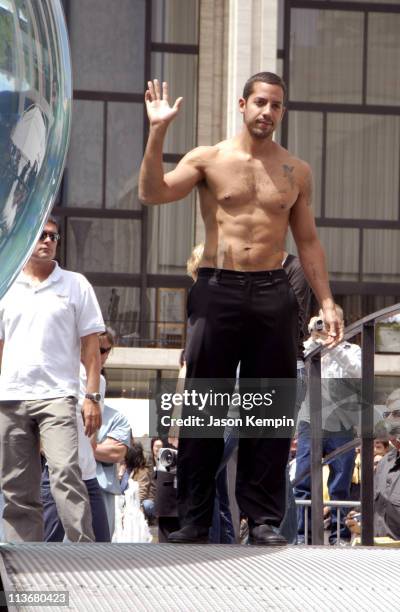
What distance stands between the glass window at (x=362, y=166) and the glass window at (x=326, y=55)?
1.71ft

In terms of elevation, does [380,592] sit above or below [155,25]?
below

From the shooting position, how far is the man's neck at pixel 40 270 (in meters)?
6.09

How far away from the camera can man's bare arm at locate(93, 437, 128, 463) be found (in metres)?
7.06

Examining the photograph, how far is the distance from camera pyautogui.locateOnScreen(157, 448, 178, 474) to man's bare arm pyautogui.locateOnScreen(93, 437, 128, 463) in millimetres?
366

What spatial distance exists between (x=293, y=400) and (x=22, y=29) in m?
3.45

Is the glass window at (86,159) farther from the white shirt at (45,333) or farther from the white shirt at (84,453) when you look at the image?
the white shirt at (45,333)

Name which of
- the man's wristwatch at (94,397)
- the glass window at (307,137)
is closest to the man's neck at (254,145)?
the man's wristwatch at (94,397)

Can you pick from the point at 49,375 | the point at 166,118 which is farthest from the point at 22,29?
the point at 49,375

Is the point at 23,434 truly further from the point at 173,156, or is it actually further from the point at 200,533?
the point at 173,156

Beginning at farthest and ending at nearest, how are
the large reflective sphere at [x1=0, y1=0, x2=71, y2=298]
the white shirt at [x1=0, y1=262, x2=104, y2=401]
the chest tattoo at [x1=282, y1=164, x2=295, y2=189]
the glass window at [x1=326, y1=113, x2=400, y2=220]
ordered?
the glass window at [x1=326, y1=113, x2=400, y2=220] → the white shirt at [x1=0, y1=262, x2=104, y2=401] → the chest tattoo at [x1=282, y1=164, x2=295, y2=189] → the large reflective sphere at [x1=0, y1=0, x2=71, y2=298]

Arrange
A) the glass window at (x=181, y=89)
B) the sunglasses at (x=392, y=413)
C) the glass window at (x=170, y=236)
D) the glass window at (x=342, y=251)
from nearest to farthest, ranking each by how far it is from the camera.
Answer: the sunglasses at (x=392, y=413) → the glass window at (x=181, y=89) → the glass window at (x=170, y=236) → the glass window at (x=342, y=251)

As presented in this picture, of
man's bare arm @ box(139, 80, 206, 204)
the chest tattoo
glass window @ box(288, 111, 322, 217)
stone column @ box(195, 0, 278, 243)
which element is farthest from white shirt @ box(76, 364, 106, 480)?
glass window @ box(288, 111, 322, 217)

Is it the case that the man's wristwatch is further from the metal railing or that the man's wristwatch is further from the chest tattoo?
the chest tattoo

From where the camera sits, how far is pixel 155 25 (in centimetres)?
2464
